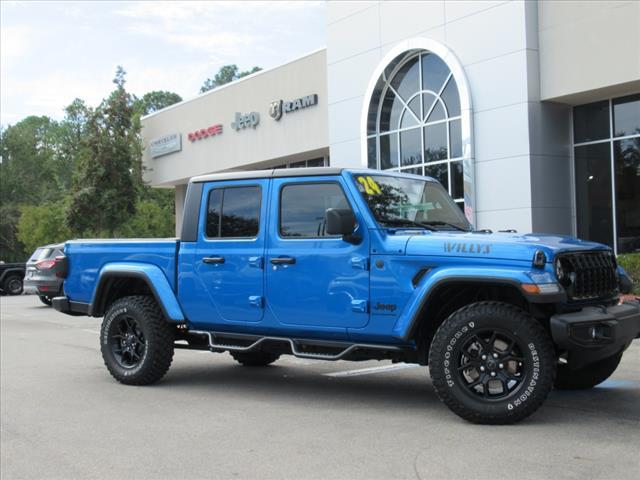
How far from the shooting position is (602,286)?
19.2 feet

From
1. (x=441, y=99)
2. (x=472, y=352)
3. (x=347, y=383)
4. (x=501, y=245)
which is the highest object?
(x=441, y=99)

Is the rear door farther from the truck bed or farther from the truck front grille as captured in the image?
the truck front grille

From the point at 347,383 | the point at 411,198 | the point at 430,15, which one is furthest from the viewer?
the point at 430,15

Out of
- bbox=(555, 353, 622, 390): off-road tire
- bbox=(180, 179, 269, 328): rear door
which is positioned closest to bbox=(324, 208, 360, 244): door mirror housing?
bbox=(180, 179, 269, 328): rear door

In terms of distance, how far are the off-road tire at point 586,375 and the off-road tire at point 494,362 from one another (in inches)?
51.4

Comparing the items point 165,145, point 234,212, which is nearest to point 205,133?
point 165,145

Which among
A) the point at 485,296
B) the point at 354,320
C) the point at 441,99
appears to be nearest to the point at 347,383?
the point at 354,320

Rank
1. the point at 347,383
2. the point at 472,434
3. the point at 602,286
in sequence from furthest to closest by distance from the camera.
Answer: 1. the point at 347,383
2. the point at 602,286
3. the point at 472,434

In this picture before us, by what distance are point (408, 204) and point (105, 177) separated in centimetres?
3601

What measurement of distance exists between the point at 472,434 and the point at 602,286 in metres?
1.62

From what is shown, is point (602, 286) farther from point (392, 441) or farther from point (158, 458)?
point (158, 458)

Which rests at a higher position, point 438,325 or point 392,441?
point 438,325

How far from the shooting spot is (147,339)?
7.41 meters

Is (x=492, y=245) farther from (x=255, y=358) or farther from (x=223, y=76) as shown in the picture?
(x=223, y=76)
